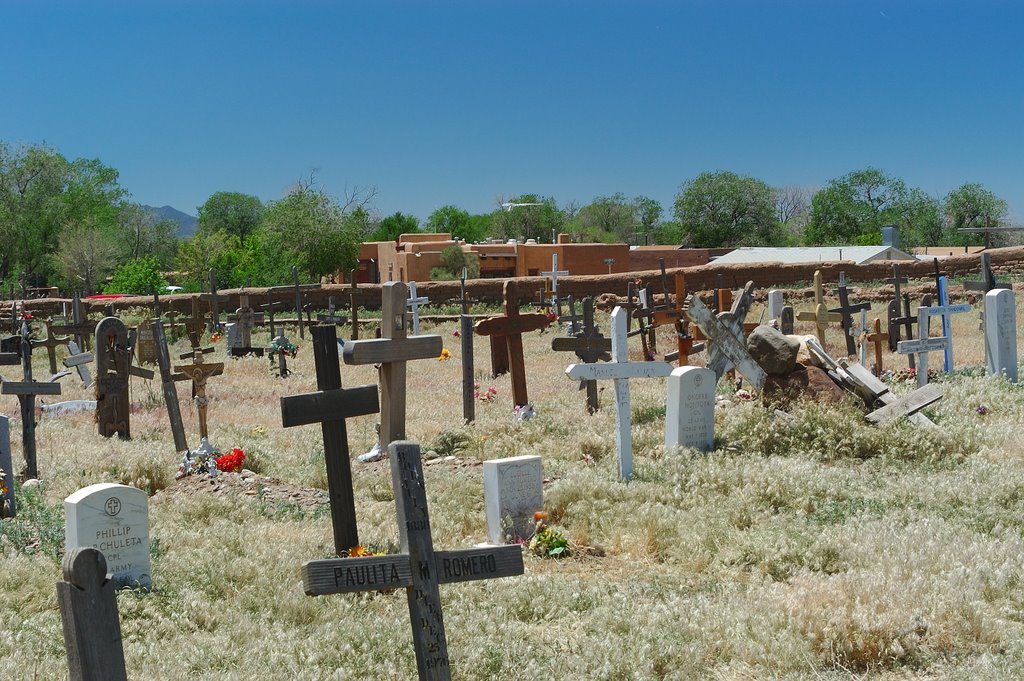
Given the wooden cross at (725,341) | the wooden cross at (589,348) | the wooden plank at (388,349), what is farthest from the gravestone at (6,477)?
the wooden cross at (725,341)

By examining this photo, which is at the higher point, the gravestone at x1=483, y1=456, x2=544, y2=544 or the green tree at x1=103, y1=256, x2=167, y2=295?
the green tree at x1=103, y1=256, x2=167, y2=295

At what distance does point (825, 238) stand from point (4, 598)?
92.3 metres

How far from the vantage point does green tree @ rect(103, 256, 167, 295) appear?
181 ft

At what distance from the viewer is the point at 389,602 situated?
6.35 m

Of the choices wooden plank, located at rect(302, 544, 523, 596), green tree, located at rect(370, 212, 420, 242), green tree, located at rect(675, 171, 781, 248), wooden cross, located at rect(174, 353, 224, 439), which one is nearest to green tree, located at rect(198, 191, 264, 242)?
green tree, located at rect(370, 212, 420, 242)

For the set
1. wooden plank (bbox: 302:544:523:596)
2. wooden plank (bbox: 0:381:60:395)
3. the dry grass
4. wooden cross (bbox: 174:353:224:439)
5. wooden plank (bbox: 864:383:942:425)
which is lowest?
the dry grass

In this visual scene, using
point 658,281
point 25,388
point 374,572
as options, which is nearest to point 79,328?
point 25,388

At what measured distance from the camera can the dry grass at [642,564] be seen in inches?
210

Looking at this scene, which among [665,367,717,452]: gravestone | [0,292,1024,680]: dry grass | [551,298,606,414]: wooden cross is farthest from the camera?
[551,298,606,414]: wooden cross

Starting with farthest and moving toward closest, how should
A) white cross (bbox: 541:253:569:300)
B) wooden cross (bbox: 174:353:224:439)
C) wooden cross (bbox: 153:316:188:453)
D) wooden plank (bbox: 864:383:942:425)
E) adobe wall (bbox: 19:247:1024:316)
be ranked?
adobe wall (bbox: 19:247:1024:316), white cross (bbox: 541:253:569:300), wooden cross (bbox: 174:353:224:439), wooden cross (bbox: 153:316:188:453), wooden plank (bbox: 864:383:942:425)

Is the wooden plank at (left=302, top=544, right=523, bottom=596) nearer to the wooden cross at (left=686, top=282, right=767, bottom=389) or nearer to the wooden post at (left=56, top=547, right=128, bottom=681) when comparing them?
the wooden post at (left=56, top=547, right=128, bottom=681)

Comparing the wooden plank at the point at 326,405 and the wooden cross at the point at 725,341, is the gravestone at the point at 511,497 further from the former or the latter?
the wooden cross at the point at 725,341

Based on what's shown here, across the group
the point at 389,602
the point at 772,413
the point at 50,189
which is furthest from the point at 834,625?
the point at 50,189

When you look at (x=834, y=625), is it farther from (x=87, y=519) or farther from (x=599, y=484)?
(x=87, y=519)
